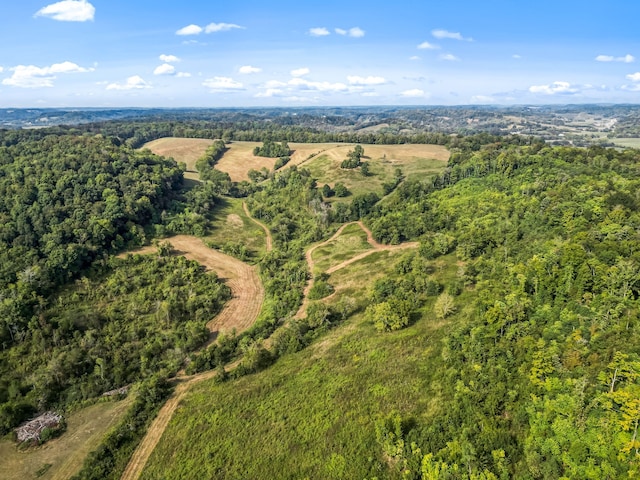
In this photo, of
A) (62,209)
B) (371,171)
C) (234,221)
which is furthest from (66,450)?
(371,171)

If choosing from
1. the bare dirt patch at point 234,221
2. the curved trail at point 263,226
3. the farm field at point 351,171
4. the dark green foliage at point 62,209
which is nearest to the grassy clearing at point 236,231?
the bare dirt patch at point 234,221

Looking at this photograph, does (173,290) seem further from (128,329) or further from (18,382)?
(18,382)

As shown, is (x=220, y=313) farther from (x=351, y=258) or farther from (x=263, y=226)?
(x=263, y=226)

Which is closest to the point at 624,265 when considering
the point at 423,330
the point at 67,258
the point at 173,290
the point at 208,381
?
the point at 423,330

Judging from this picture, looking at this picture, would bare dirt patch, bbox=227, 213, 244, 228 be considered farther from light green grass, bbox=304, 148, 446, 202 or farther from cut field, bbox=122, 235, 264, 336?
light green grass, bbox=304, 148, 446, 202

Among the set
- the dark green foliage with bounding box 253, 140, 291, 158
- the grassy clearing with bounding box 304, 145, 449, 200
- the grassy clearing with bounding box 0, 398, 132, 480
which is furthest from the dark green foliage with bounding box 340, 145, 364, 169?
the grassy clearing with bounding box 0, 398, 132, 480
